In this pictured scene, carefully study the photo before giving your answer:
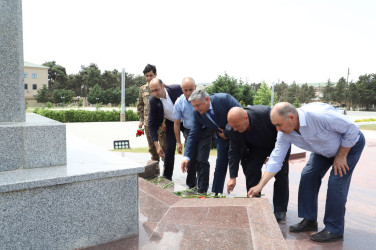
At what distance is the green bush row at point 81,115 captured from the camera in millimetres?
22664

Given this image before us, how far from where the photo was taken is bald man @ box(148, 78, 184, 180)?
4.33 metres

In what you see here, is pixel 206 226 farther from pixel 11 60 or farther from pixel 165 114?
pixel 165 114

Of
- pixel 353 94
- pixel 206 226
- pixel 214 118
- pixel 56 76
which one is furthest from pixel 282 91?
pixel 206 226

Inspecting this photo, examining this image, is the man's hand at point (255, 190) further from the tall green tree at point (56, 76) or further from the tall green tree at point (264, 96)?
the tall green tree at point (56, 76)

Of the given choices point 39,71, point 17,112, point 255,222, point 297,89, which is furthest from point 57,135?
point 297,89

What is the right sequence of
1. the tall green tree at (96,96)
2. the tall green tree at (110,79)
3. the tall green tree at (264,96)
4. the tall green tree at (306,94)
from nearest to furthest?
1. the tall green tree at (264,96)
2. the tall green tree at (96,96)
3. the tall green tree at (110,79)
4. the tall green tree at (306,94)

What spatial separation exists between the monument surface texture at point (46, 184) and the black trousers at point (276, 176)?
1.45 m

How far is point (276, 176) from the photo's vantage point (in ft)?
10.9

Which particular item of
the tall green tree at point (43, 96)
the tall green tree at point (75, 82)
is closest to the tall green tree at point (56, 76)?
the tall green tree at point (75, 82)

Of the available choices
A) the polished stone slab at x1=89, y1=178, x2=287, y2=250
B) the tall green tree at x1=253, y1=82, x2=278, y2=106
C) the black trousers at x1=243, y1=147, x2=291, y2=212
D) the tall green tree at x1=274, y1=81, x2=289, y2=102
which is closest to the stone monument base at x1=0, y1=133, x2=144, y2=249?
the polished stone slab at x1=89, y1=178, x2=287, y2=250

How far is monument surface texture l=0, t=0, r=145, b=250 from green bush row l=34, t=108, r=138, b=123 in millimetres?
21367

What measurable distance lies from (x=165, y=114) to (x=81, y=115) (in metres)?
21.2

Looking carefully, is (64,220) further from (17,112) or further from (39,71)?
(39,71)

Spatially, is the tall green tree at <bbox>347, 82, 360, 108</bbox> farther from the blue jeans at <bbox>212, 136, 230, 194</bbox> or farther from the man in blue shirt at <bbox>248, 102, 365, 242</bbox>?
the man in blue shirt at <bbox>248, 102, 365, 242</bbox>
